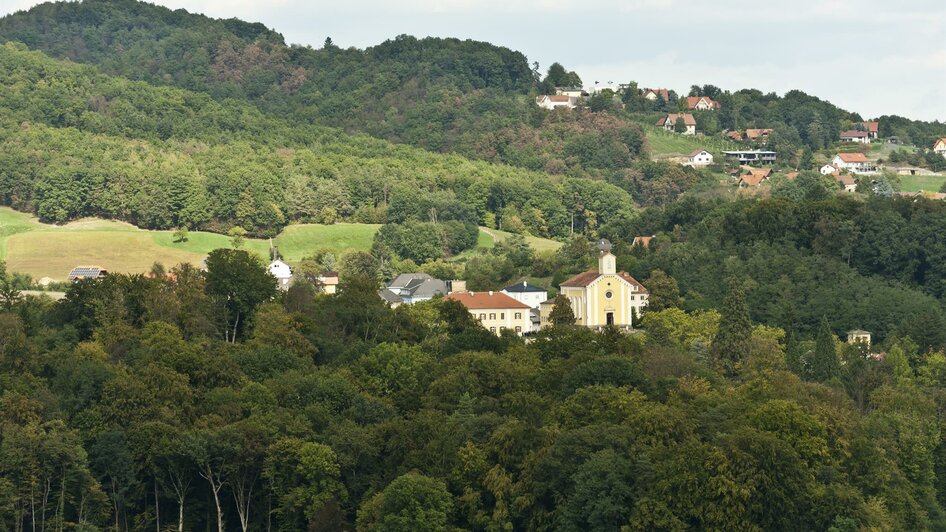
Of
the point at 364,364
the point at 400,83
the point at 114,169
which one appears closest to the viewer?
the point at 364,364

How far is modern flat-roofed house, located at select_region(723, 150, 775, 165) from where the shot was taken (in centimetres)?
16225

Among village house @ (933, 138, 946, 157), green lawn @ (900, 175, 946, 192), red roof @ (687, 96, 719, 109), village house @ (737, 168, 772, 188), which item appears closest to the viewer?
green lawn @ (900, 175, 946, 192)

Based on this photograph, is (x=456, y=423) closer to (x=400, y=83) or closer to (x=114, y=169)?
(x=114, y=169)

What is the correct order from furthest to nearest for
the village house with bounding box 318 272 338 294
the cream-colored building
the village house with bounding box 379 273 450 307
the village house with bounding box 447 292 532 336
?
the village house with bounding box 318 272 338 294
the village house with bounding box 379 273 450 307
the village house with bounding box 447 292 532 336
the cream-colored building

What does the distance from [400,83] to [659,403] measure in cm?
13585

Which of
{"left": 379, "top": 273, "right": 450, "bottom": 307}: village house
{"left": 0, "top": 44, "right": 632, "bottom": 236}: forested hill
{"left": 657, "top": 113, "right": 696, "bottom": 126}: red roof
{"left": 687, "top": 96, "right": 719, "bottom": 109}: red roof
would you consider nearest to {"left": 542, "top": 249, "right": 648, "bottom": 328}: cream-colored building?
{"left": 379, "top": 273, "right": 450, "bottom": 307}: village house

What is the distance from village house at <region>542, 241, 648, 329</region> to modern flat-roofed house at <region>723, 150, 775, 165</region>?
77.0m

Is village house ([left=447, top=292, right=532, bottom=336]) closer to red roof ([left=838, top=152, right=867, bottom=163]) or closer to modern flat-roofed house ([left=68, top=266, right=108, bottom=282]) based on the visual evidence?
modern flat-roofed house ([left=68, top=266, right=108, bottom=282])

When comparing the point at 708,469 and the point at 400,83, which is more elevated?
the point at 400,83

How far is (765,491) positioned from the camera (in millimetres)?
52125

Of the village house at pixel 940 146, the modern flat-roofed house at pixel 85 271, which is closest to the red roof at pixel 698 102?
the village house at pixel 940 146

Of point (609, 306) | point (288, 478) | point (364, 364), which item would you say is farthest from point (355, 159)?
point (288, 478)

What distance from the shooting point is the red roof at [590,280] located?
86.6 meters

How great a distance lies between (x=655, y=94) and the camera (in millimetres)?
188000
